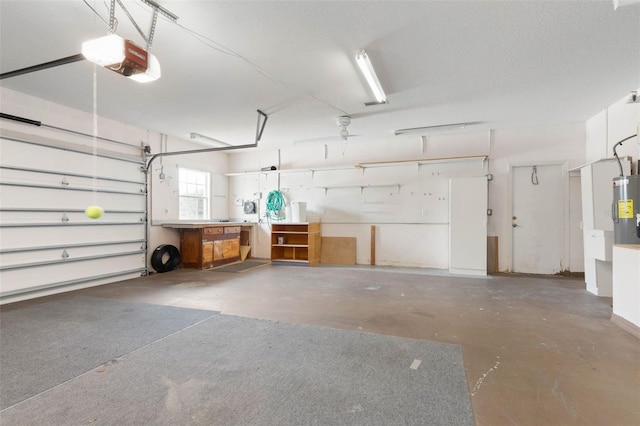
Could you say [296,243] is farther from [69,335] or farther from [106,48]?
[106,48]

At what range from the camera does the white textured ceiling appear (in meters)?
2.47

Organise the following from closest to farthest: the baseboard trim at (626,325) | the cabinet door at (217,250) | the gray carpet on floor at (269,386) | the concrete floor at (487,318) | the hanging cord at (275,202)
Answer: the gray carpet on floor at (269,386) → the concrete floor at (487,318) → the baseboard trim at (626,325) → the cabinet door at (217,250) → the hanging cord at (275,202)

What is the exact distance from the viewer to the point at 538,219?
18.5ft

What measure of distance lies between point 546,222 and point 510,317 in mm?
3397

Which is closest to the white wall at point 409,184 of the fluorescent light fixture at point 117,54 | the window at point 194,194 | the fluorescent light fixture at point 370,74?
the window at point 194,194

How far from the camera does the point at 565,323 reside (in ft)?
10.1

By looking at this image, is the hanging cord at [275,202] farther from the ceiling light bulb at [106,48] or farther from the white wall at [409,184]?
the ceiling light bulb at [106,48]

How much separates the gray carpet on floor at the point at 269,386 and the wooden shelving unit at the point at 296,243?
4.16 m

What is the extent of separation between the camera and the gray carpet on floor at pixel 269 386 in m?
1.66

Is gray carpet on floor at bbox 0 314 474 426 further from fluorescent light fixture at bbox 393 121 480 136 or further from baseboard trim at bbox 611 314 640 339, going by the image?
fluorescent light fixture at bbox 393 121 480 136

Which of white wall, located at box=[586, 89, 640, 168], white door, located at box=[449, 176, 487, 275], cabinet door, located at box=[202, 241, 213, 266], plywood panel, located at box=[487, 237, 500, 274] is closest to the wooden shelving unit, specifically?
cabinet door, located at box=[202, 241, 213, 266]

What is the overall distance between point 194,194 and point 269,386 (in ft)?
20.6

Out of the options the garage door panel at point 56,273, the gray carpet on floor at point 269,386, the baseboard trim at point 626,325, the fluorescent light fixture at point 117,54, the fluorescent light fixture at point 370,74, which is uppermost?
the fluorescent light fixture at point 370,74

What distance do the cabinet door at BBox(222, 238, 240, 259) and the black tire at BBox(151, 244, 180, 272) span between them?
1.02m
